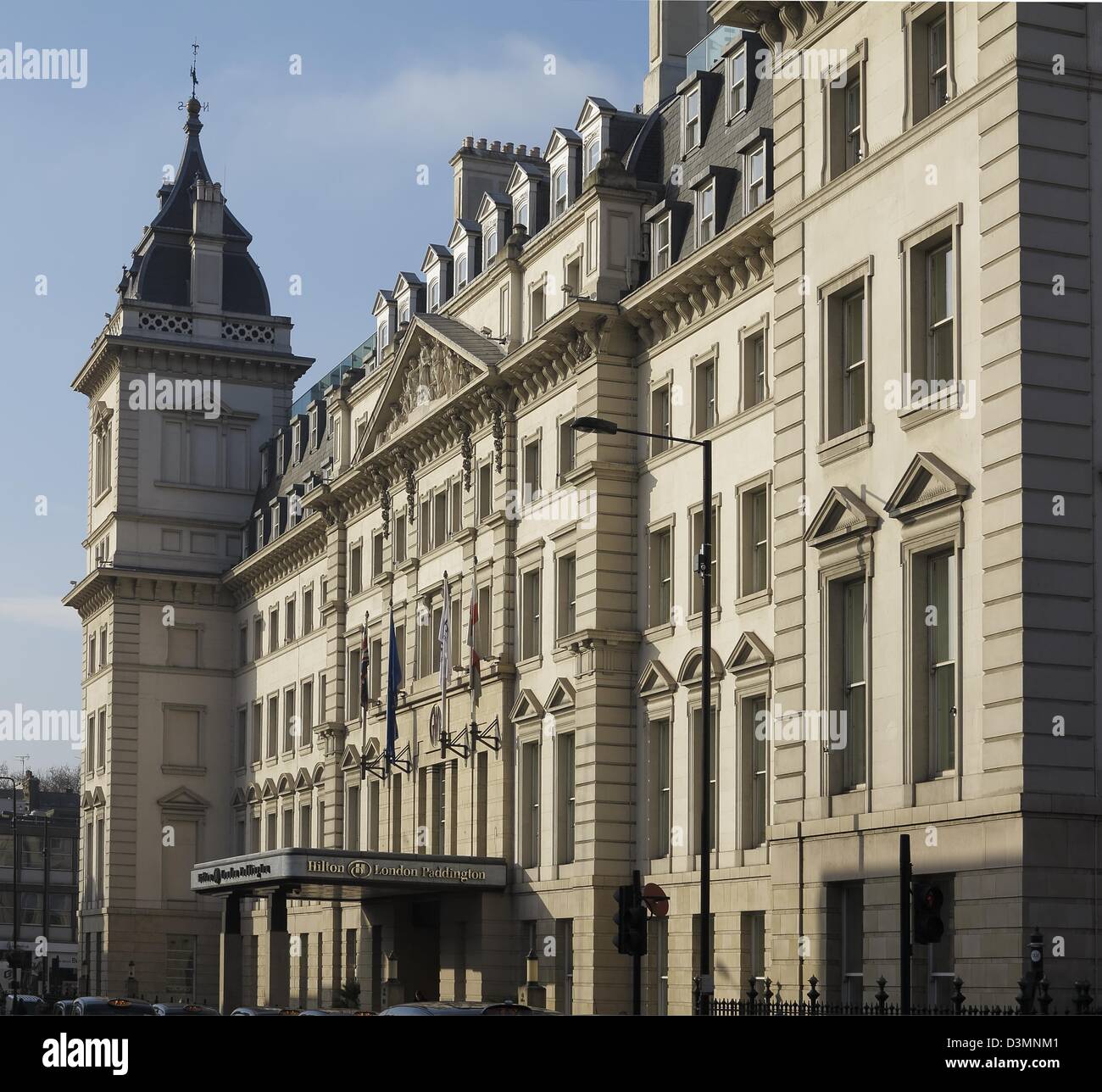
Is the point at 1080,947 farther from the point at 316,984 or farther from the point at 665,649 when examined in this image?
the point at 316,984

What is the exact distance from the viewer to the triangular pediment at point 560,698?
5119 cm

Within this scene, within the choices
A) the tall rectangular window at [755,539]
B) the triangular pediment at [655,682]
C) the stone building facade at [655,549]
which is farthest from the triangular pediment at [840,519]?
the triangular pediment at [655,682]

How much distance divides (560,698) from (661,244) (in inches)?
430

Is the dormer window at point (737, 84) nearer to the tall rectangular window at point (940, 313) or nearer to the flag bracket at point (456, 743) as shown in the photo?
the tall rectangular window at point (940, 313)

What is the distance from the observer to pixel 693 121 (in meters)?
51.3

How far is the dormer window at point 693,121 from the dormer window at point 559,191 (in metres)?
4.91

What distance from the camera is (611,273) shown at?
51375mm

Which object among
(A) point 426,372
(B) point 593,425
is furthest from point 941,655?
(A) point 426,372

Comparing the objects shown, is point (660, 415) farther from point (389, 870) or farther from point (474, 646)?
point (389, 870)

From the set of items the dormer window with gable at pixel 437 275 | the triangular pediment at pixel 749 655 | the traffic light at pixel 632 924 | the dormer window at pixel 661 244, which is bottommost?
the traffic light at pixel 632 924

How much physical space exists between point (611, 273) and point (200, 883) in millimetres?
23674

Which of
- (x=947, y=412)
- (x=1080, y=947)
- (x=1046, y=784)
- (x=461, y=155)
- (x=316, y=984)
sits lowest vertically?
(x=316, y=984)
